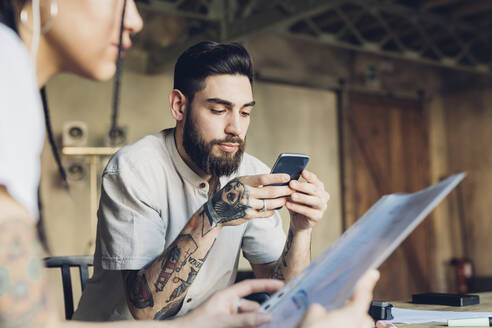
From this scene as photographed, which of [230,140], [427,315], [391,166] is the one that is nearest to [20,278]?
[427,315]

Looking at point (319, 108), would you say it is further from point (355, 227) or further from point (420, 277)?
point (355, 227)

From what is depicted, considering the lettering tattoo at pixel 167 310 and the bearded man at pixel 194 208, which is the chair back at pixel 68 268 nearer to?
the bearded man at pixel 194 208

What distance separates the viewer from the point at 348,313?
81 centimetres

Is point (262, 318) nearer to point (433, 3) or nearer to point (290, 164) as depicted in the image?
point (290, 164)

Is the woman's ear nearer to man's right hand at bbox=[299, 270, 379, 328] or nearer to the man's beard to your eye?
the man's beard

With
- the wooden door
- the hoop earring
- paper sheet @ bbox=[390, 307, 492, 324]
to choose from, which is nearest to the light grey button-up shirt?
paper sheet @ bbox=[390, 307, 492, 324]

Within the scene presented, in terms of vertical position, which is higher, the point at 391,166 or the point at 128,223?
the point at 391,166

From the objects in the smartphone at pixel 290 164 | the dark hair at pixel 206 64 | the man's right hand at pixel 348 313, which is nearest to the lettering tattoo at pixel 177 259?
the smartphone at pixel 290 164

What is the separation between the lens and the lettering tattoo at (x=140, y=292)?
1.57m

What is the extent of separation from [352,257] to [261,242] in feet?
3.92

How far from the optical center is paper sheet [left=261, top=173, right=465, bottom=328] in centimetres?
87

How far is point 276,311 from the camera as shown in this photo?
3.16ft

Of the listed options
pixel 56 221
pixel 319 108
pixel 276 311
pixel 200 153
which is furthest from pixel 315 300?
pixel 319 108

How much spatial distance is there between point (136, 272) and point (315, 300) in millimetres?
889
